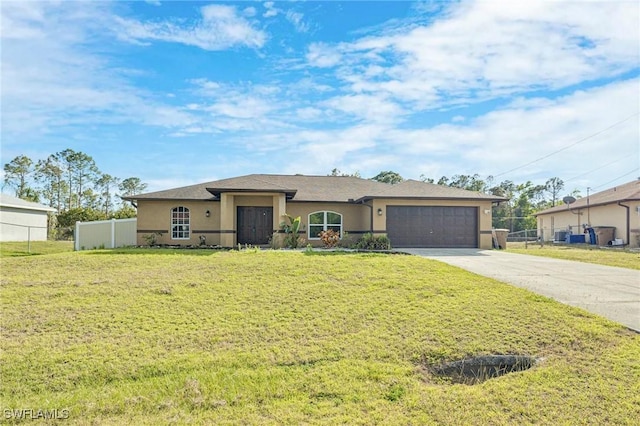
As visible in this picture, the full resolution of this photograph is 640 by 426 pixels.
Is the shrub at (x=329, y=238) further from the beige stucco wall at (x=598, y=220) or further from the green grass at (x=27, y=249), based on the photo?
the beige stucco wall at (x=598, y=220)

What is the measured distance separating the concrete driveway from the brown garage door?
17.2 ft

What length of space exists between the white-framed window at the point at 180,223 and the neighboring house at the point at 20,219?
1118 cm

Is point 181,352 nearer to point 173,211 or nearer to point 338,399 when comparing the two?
point 338,399

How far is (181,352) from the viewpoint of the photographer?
5.64 m

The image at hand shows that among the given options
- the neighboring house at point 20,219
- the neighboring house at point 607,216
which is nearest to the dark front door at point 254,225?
the neighboring house at point 20,219

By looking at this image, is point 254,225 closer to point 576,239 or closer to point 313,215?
point 313,215

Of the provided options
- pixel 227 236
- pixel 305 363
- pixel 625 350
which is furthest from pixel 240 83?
pixel 625 350

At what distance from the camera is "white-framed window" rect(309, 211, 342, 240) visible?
19.8 m

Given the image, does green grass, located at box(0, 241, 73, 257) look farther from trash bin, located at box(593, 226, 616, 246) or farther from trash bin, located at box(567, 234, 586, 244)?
trash bin, located at box(567, 234, 586, 244)

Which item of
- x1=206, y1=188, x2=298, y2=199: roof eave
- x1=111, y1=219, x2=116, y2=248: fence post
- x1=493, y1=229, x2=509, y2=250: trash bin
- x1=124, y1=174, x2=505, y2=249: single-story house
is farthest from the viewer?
x1=493, y1=229, x2=509, y2=250: trash bin

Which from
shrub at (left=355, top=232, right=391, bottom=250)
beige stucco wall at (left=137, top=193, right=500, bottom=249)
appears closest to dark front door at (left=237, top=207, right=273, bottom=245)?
beige stucco wall at (left=137, top=193, right=500, bottom=249)

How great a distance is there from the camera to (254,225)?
19.3m

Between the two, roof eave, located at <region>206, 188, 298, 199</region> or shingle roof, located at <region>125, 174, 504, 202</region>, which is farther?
shingle roof, located at <region>125, 174, 504, 202</region>

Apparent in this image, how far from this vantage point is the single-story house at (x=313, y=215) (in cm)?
1850
